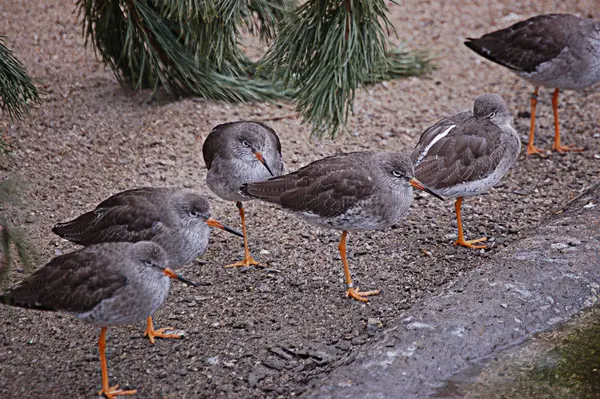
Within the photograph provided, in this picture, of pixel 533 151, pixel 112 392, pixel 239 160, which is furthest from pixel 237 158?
pixel 533 151

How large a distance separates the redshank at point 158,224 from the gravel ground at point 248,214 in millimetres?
460

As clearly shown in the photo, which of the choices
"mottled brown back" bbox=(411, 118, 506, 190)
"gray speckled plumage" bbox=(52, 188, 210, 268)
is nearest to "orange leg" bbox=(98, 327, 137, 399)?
"gray speckled plumage" bbox=(52, 188, 210, 268)

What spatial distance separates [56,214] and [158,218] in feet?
5.24

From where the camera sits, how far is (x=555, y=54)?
7.33 m

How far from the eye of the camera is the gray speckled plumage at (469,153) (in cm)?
579

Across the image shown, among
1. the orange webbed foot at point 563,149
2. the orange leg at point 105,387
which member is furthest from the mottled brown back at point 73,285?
the orange webbed foot at point 563,149

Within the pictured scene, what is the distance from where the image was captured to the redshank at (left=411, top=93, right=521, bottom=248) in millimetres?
5793

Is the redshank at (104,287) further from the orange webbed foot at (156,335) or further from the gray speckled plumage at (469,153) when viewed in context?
the gray speckled plumage at (469,153)

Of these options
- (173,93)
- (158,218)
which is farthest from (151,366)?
(173,93)

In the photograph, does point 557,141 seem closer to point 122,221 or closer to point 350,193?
point 350,193

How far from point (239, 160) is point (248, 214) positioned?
0.92 meters

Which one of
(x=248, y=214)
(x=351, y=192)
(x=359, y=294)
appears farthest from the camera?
(x=248, y=214)

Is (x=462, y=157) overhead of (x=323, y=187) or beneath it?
beneath

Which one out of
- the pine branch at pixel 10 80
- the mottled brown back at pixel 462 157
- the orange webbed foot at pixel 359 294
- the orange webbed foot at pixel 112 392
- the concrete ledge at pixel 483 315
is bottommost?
the orange webbed foot at pixel 359 294
